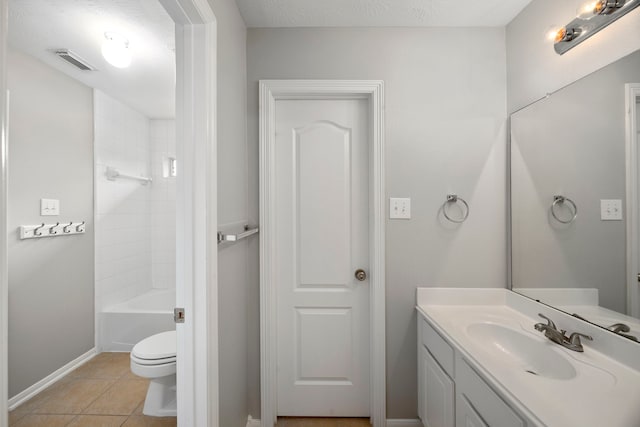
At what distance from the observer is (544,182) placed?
5.01 feet

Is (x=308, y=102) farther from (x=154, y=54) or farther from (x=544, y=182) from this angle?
(x=544, y=182)

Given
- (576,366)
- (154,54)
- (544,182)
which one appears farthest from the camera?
(154,54)

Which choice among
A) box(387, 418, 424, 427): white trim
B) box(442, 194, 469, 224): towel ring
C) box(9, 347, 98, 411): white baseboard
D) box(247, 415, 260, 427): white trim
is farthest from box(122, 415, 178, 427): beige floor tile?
box(442, 194, 469, 224): towel ring

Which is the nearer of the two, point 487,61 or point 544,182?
point 544,182

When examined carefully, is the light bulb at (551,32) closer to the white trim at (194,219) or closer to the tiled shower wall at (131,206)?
the white trim at (194,219)

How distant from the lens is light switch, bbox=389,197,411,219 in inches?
71.5

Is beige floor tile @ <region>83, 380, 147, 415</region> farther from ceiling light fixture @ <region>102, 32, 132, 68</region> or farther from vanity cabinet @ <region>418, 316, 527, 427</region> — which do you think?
ceiling light fixture @ <region>102, 32, 132, 68</region>

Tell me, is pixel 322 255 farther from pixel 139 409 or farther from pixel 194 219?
pixel 139 409

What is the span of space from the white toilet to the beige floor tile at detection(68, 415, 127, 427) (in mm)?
157

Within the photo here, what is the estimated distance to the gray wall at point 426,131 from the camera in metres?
1.81

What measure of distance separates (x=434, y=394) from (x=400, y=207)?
100cm

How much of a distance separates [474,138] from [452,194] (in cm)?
36

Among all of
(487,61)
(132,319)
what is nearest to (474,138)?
(487,61)

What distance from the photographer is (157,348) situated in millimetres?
2033
